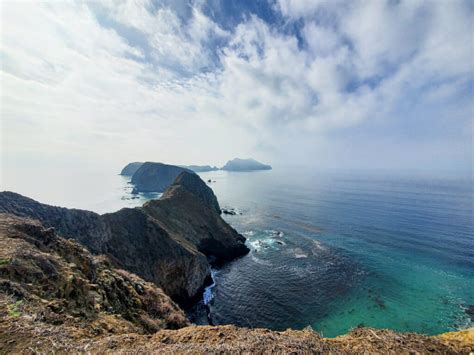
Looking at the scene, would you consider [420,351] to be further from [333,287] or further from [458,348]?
[333,287]

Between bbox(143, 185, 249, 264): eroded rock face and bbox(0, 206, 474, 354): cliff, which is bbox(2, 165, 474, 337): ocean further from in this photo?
bbox(0, 206, 474, 354): cliff

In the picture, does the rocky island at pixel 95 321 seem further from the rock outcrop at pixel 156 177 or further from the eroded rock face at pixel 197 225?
the rock outcrop at pixel 156 177

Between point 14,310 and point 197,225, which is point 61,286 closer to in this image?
point 14,310

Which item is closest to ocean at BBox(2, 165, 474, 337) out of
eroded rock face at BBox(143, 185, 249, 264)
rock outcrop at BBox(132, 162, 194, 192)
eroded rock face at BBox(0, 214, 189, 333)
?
eroded rock face at BBox(143, 185, 249, 264)

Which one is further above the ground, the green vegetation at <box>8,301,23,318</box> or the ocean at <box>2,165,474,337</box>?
the green vegetation at <box>8,301,23,318</box>

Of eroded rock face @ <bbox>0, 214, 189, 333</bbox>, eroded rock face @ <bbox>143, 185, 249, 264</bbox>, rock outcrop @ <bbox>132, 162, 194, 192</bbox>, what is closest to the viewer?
eroded rock face @ <bbox>0, 214, 189, 333</bbox>

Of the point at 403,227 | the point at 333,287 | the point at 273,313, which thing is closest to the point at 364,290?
the point at 333,287

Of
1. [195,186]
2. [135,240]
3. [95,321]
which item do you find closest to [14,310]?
[95,321]
